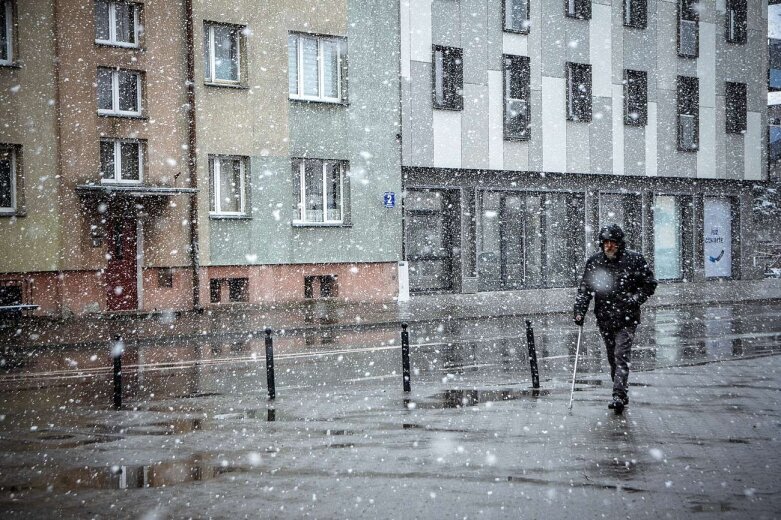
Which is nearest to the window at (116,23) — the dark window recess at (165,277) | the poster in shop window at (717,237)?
the dark window recess at (165,277)

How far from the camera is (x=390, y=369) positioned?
47.3 feet

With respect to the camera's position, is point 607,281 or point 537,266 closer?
point 607,281

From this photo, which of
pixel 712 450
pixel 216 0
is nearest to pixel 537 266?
pixel 216 0

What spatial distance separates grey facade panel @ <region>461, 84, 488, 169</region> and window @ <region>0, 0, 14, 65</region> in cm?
1341

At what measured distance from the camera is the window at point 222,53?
2670 centimetres

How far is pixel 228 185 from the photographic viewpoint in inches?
1069

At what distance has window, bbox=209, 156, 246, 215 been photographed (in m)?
26.9

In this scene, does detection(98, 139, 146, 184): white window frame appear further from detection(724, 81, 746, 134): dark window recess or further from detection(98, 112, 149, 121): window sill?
detection(724, 81, 746, 134): dark window recess

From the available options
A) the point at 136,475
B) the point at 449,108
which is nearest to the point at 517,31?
the point at 449,108

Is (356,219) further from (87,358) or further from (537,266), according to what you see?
(87,358)

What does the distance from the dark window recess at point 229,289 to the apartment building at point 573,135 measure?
572cm

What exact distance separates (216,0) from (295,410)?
18.4m

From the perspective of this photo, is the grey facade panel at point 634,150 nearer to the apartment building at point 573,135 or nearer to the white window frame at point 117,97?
the apartment building at point 573,135

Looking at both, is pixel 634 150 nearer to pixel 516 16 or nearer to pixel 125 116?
pixel 516 16
